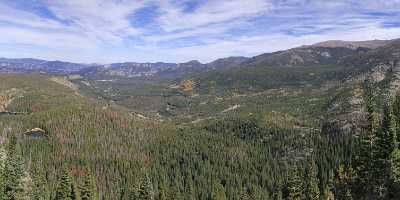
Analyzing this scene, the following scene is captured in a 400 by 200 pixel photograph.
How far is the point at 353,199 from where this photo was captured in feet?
369

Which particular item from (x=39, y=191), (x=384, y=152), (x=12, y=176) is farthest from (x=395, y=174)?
(x=39, y=191)

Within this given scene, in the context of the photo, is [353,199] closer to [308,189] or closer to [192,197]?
[308,189]

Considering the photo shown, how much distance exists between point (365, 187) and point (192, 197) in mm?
110070

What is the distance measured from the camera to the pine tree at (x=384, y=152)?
8450 centimetres

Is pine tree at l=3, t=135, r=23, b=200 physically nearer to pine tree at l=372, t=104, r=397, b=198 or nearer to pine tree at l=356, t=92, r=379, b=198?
pine tree at l=356, t=92, r=379, b=198

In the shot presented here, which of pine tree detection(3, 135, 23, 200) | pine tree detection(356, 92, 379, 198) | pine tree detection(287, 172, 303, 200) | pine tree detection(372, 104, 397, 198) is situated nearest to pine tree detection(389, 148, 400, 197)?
pine tree detection(372, 104, 397, 198)

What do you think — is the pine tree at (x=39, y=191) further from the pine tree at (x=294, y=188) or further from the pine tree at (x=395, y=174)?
the pine tree at (x=395, y=174)

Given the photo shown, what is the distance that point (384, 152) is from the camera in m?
86.3

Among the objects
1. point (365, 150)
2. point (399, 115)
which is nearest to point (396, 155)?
point (365, 150)

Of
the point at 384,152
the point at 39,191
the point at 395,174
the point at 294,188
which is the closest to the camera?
the point at 395,174

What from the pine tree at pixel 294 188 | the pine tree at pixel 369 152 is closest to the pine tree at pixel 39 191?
the pine tree at pixel 294 188

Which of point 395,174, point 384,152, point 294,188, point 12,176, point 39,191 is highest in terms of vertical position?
point 384,152

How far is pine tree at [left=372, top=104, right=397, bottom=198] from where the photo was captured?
84.5 m

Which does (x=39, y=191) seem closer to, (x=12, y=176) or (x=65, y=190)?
(x=12, y=176)
